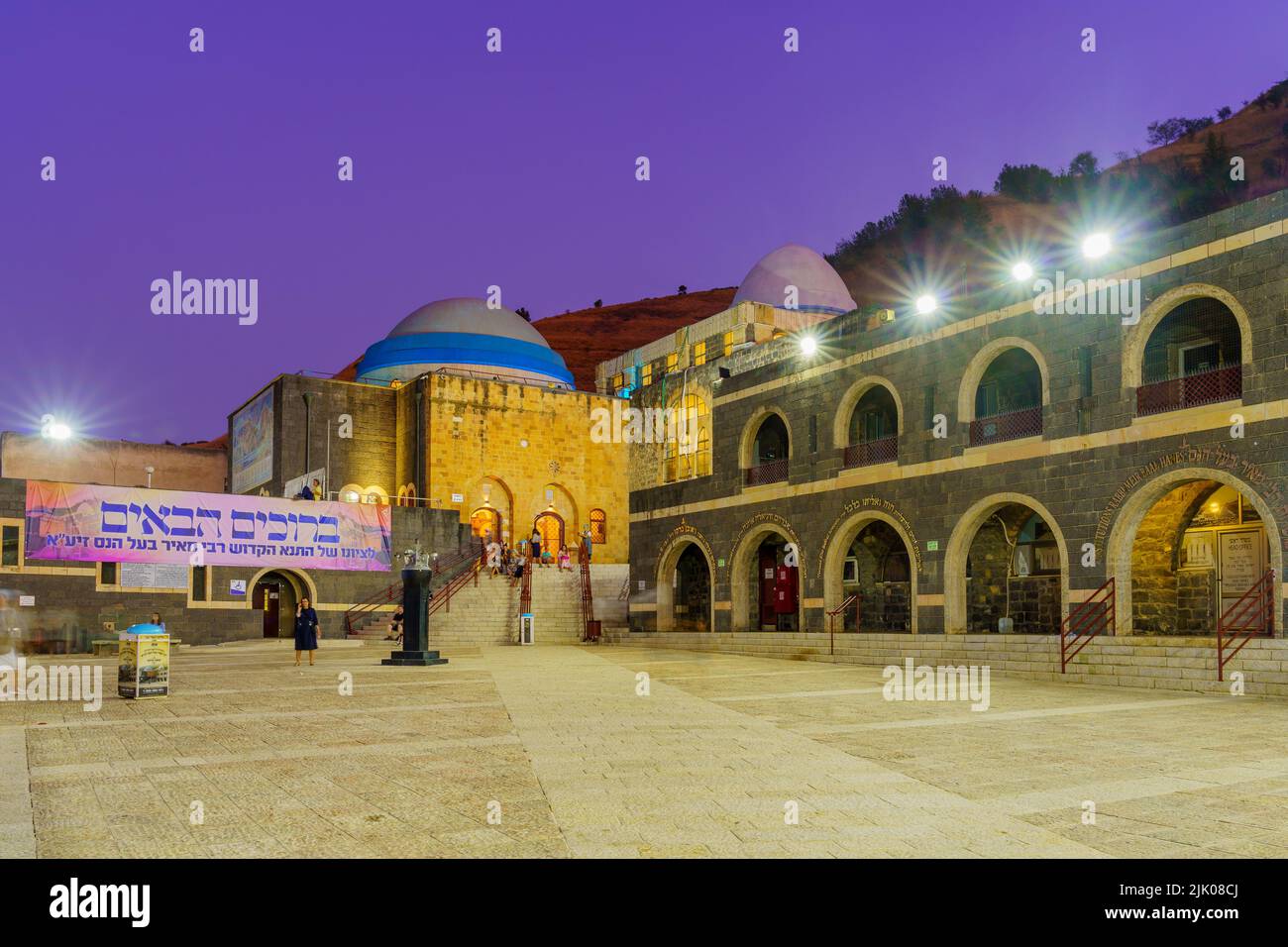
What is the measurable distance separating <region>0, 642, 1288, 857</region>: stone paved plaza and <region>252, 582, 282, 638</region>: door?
57.4 ft

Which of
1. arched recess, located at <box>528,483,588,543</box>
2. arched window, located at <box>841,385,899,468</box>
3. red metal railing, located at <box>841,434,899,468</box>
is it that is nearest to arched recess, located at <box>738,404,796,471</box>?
arched window, located at <box>841,385,899,468</box>

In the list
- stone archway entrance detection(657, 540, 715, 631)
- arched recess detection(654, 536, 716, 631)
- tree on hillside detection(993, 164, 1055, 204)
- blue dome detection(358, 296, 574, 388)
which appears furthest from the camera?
→ tree on hillside detection(993, 164, 1055, 204)

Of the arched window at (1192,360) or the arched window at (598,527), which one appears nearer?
the arched window at (1192,360)

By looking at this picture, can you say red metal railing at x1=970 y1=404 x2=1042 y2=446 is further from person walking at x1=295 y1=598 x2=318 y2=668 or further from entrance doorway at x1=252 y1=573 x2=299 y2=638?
entrance doorway at x1=252 y1=573 x2=299 y2=638

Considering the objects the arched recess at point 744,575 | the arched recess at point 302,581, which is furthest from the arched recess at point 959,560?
the arched recess at point 302,581

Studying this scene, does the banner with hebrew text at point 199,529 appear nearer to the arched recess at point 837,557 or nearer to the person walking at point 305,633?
the person walking at point 305,633

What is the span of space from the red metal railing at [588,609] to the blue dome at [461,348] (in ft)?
46.1

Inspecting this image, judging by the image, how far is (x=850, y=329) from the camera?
28344 mm

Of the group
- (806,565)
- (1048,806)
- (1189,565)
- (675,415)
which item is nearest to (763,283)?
(675,415)

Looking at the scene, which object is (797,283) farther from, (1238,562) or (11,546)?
(11,546)

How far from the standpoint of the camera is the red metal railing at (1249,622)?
581 inches

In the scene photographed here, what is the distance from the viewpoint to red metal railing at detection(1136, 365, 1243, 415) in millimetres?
16656

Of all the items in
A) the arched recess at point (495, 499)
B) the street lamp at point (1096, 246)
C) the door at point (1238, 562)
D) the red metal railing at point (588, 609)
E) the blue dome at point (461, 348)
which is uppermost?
the blue dome at point (461, 348)
